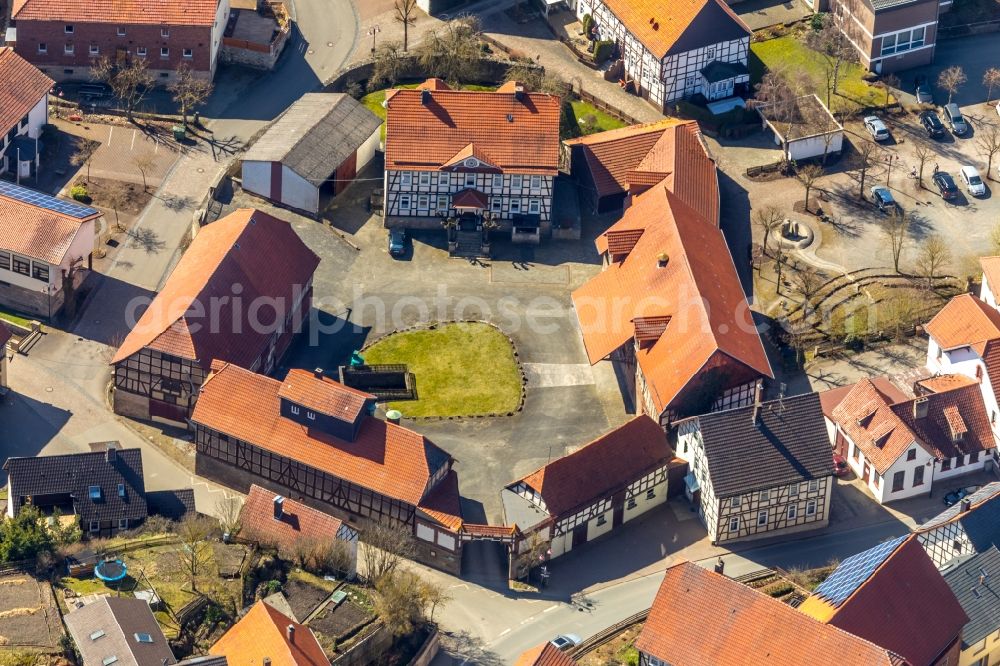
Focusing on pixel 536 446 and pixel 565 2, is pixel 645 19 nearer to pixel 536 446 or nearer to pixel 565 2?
pixel 565 2

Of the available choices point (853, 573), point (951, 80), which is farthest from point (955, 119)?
point (853, 573)

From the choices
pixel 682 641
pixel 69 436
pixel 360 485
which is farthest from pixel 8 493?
pixel 682 641

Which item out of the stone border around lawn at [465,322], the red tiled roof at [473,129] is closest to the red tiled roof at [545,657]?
the stone border around lawn at [465,322]

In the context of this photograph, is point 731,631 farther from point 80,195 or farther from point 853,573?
point 80,195

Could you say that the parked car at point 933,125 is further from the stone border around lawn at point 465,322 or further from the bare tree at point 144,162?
the bare tree at point 144,162

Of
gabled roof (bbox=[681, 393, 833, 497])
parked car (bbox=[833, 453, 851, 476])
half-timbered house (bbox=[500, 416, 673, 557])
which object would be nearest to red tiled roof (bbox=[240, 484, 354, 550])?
half-timbered house (bbox=[500, 416, 673, 557])

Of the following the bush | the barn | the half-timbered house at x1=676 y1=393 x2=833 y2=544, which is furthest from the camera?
the barn

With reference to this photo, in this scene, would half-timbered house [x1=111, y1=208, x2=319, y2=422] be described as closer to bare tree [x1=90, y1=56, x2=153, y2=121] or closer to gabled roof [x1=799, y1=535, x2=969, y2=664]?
bare tree [x1=90, y1=56, x2=153, y2=121]
